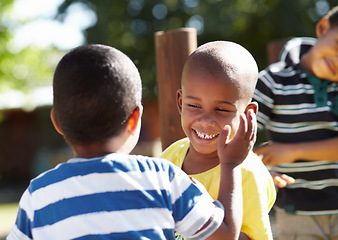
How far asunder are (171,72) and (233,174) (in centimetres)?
129

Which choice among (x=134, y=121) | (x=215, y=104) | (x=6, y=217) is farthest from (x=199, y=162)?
(x=6, y=217)

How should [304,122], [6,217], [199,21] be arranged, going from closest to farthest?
[304,122], [6,217], [199,21]

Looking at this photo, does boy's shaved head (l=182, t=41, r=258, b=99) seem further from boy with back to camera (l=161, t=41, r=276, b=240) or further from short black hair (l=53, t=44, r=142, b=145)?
short black hair (l=53, t=44, r=142, b=145)

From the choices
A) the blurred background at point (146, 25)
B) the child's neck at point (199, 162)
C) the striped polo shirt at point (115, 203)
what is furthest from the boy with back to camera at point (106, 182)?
the blurred background at point (146, 25)

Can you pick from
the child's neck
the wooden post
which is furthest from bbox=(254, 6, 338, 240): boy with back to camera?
the child's neck

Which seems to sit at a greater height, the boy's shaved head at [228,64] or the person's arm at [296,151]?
the boy's shaved head at [228,64]

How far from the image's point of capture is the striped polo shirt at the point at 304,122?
118 inches

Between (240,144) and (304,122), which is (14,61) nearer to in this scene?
(304,122)

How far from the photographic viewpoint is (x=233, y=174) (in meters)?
1.72

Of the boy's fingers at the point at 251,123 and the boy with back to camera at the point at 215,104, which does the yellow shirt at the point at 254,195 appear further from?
the boy's fingers at the point at 251,123

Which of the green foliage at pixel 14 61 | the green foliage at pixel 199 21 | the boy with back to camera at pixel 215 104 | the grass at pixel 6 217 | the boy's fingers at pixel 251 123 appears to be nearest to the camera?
the boy's fingers at pixel 251 123

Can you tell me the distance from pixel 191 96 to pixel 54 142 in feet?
59.1

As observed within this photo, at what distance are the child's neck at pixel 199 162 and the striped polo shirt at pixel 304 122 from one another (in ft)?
3.01

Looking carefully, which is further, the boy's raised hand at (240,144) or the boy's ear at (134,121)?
the boy's raised hand at (240,144)
